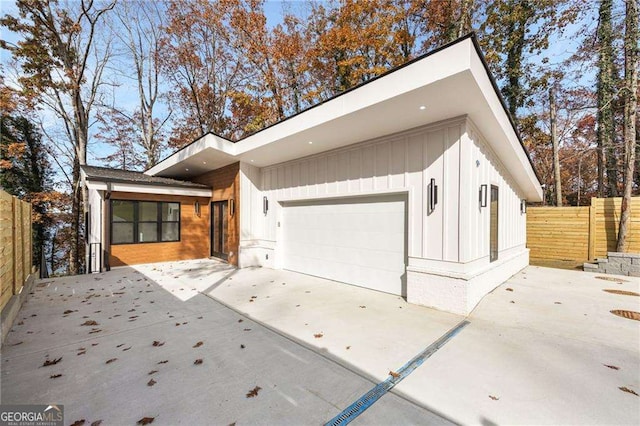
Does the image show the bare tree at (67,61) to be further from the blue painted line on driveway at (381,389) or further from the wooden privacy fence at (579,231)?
the wooden privacy fence at (579,231)

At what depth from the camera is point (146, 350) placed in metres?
2.89

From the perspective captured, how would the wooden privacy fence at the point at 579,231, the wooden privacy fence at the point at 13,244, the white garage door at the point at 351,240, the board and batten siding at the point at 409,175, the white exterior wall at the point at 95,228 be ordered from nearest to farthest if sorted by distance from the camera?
1. the wooden privacy fence at the point at 13,244
2. the board and batten siding at the point at 409,175
3. the white garage door at the point at 351,240
4. the white exterior wall at the point at 95,228
5. the wooden privacy fence at the point at 579,231

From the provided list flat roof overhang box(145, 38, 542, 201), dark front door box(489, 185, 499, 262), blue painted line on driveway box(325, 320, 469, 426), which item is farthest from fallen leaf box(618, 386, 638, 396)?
flat roof overhang box(145, 38, 542, 201)

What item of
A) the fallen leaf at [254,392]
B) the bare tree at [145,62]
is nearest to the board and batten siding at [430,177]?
the fallen leaf at [254,392]

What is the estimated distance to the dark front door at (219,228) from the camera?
8594 millimetres

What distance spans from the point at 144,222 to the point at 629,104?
1559cm

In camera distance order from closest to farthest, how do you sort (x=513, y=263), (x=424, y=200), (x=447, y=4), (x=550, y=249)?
(x=424, y=200), (x=513, y=263), (x=550, y=249), (x=447, y=4)

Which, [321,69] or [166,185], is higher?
[321,69]

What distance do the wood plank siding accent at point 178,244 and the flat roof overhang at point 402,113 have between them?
2.78m

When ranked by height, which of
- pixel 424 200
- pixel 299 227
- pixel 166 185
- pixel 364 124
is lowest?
pixel 299 227

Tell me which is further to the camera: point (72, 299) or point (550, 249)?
point (550, 249)

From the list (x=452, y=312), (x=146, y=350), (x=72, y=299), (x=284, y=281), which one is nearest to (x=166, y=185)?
(x=72, y=299)

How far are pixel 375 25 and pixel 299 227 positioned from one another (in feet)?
30.2

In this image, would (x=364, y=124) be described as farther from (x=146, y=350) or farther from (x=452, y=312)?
(x=146, y=350)
